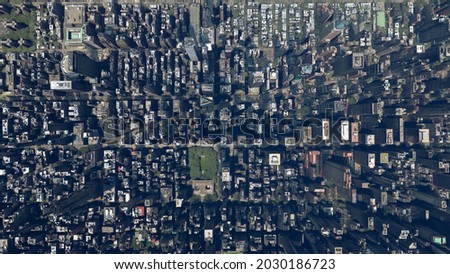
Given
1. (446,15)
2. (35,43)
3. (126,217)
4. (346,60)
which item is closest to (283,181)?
(346,60)

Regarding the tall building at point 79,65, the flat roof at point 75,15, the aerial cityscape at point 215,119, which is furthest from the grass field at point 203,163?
the flat roof at point 75,15

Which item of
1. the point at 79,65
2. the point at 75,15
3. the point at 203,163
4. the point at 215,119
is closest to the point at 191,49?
the point at 215,119

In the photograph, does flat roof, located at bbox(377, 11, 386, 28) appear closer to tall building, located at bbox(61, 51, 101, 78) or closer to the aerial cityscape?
the aerial cityscape

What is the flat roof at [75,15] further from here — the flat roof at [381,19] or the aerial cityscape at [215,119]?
the flat roof at [381,19]

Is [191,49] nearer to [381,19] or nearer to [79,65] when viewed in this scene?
[79,65]

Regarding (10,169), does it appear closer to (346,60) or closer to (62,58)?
(62,58)
